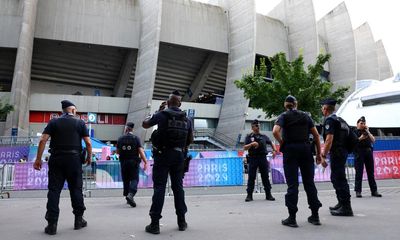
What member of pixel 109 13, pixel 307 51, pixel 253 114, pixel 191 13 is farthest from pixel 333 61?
pixel 109 13

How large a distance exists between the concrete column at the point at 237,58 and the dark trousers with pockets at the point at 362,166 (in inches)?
1012

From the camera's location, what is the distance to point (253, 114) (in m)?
38.0

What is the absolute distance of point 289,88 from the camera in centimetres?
2205

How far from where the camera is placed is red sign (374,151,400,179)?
1216 centimetres

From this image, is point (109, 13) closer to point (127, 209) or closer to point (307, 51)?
point (307, 51)

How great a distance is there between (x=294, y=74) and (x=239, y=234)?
19.7 meters

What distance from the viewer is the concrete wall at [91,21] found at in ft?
99.5

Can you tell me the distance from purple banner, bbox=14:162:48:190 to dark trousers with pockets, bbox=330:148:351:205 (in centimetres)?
933

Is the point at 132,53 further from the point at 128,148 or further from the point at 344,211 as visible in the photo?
the point at 344,211

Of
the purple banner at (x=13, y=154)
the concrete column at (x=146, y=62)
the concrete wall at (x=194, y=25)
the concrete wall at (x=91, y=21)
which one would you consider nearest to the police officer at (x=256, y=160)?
the purple banner at (x=13, y=154)

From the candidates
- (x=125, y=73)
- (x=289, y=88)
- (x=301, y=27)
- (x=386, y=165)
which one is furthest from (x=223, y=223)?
(x=301, y=27)

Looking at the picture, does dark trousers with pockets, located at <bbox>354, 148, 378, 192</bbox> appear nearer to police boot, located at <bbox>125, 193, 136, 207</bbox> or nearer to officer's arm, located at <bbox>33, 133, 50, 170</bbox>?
police boot, located at <bbox>125, 193, 136, 207</bbox>

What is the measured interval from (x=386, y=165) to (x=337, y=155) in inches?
329

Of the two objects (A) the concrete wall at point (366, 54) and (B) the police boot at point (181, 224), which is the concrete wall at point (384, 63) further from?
(B) the police boot at point (181, 224)
